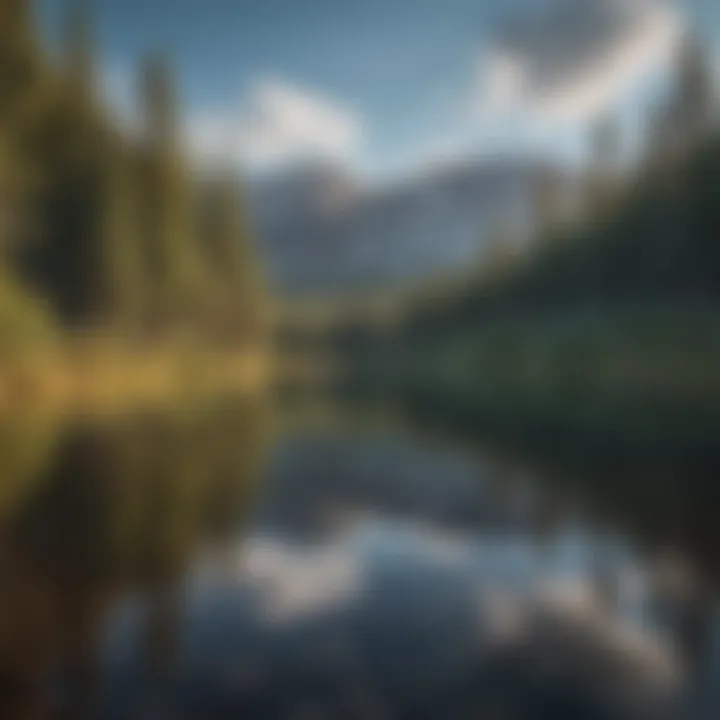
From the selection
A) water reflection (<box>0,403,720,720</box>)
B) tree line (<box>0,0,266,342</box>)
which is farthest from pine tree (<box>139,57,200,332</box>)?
water reflection (<box>0,403,720,720</box>)

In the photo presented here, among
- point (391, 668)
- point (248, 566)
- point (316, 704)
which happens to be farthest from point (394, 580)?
point (316, 704)

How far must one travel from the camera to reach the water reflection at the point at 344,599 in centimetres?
267

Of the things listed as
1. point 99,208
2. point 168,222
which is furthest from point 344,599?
point 168,222

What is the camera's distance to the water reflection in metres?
2.67

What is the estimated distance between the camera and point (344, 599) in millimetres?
3826

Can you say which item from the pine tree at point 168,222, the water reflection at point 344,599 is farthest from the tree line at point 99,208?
the water reflection at point 344,599

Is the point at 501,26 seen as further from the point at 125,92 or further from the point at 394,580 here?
the point at 394,580

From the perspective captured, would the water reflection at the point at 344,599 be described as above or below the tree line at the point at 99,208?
below

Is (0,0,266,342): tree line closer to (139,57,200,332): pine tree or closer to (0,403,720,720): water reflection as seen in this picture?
(139,57,200,332): pine tree

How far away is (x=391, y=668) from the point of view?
296 cm

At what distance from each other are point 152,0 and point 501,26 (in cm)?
434

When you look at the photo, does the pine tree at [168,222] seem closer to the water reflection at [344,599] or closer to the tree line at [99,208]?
the tree line at [99,208]

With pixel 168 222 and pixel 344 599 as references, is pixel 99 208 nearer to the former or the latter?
pixel 168 222

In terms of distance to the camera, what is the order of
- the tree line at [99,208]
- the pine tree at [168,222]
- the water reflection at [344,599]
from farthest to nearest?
1. the pine tree at [168,222]
2. the tree line at [99,208]
3. the water reflection at [344,599]
